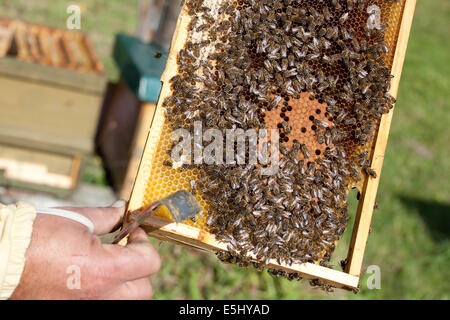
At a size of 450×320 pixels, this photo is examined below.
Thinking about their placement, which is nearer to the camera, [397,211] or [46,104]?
[46,104]

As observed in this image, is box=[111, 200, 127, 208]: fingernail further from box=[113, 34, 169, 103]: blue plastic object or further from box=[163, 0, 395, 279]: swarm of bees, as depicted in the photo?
box=[113, 34, 169, 103]: blue plastic object

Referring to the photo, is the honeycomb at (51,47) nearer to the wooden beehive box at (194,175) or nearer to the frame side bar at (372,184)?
the wooden beehive box at (194,175)

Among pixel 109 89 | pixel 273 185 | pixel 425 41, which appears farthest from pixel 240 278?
pixel 425 41

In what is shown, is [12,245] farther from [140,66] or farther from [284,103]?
[140,66]

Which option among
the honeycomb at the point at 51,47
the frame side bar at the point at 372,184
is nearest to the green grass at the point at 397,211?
the frame side bar at the point at 372,184

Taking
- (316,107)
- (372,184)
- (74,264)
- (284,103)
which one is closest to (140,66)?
(284,103)
